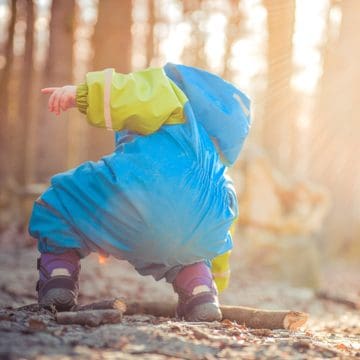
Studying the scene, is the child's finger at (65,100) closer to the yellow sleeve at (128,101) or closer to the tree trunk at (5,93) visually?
the yellow sleeve at (128,101)

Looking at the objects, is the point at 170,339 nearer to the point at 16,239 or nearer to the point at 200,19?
the point at 16,239

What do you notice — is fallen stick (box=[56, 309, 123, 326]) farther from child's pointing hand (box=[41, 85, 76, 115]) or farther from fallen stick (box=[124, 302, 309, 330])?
child's pointing hand (box=[41, 85, 76, 115])

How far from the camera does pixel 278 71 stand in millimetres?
12961

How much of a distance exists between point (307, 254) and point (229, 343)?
8109mm

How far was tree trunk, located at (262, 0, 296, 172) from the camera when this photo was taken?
478 inches

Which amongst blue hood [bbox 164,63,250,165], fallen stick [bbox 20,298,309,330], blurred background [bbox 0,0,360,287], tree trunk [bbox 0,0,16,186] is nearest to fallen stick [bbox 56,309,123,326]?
fallen stick [bbox 20,298,309,330]

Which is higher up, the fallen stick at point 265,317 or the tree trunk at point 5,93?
the tree trunk at point 5,93

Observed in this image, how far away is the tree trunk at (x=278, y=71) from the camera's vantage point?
12148 mm

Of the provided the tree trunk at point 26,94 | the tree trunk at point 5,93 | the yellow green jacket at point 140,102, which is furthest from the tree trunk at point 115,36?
the yellow green jacket at point 140,102

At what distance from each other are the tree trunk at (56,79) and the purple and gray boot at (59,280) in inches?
295

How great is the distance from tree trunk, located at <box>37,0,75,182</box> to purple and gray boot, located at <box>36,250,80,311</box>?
24.6 ft

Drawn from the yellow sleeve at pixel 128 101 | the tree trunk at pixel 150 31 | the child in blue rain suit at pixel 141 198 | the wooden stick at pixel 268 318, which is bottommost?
the wooden stick at pixel 268 318

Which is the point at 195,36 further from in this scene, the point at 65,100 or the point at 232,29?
the point at 65,100

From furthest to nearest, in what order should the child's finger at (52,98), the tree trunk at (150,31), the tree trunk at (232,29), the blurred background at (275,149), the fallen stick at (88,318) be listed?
1. the tree trunk at (232,29)
2. the tree trunk at (150,31)
3. the blurred background at (275,149)
4. the child's finger at (52,98)
5. the fallen stick at (88,318)
